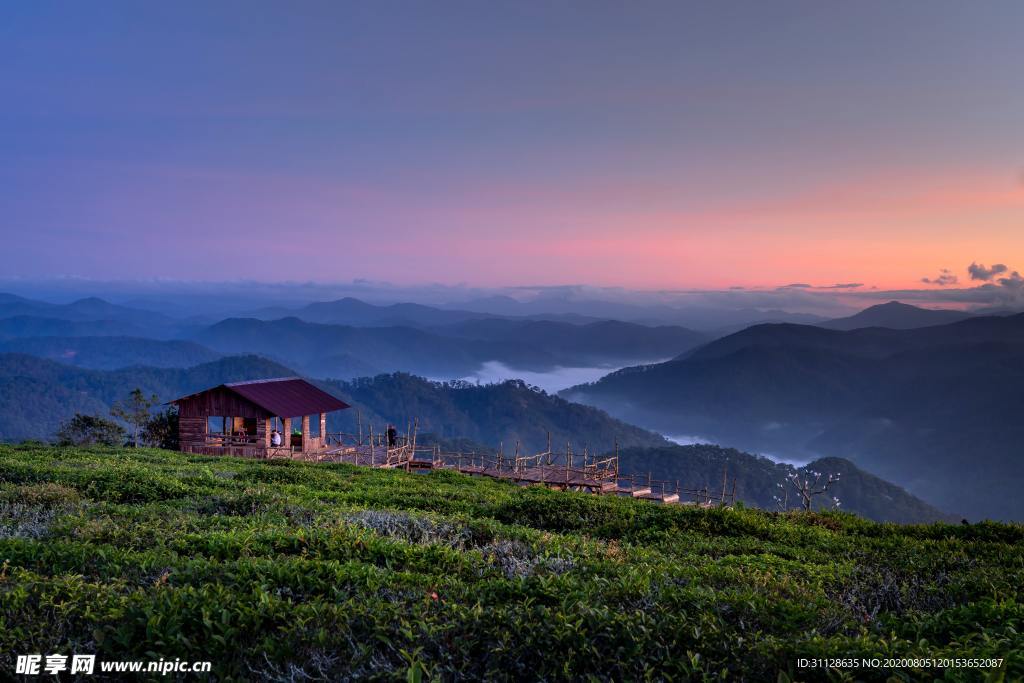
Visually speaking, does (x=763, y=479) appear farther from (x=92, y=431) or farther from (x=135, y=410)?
(x=92, y=431)

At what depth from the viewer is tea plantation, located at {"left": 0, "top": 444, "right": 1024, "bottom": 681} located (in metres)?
5.10

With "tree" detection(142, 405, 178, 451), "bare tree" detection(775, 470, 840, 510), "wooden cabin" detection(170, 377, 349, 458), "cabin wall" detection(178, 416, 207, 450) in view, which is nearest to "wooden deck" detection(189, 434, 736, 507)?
"wooden cabin" detection(170, 377, 349, 458)

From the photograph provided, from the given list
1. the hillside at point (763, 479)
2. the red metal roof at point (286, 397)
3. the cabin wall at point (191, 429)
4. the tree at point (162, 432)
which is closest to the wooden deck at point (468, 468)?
the cabin wall at point (191, 429)

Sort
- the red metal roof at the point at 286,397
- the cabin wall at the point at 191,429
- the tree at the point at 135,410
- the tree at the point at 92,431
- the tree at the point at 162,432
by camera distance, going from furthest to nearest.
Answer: the tree at the point at 135,410
the tree at the point at 92,431
the tree at the point at 162,432
the cabin wall at the point at 191,429
the red metal roof at the point at 286,397

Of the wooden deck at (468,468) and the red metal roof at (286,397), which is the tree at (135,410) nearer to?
the red metal roof at (286,397)

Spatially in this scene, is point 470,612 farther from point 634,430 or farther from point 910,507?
point 634,430

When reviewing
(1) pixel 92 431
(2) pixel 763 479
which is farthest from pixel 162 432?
(2) pixel 763 479

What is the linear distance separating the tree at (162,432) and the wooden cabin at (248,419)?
146 inches

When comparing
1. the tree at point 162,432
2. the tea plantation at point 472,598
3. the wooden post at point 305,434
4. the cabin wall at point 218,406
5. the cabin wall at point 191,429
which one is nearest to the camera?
the tea plantation at point 472,598

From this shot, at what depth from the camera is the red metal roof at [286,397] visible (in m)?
37.2

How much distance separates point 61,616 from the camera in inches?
219

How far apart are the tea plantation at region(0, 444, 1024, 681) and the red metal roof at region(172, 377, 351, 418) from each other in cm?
2708

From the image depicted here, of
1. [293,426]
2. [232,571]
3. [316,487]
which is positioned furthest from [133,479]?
[293,426]

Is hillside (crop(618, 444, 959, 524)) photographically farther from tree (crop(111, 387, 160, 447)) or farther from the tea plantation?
the tea plantation
